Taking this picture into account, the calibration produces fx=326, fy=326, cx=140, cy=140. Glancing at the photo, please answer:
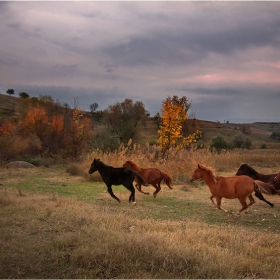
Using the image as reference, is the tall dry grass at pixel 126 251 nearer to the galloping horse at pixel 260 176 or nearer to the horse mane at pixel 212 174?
the horse mane at pixel 212 174

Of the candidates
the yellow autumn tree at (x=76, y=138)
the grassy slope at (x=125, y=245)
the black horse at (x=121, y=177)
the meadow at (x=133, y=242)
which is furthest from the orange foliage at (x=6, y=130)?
the grassy slope at (x=125, y=245)

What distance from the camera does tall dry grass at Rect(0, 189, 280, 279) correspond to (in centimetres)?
Result: 473

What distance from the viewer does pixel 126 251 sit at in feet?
16.9

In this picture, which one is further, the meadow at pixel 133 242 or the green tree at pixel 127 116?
the green tree at pixel 127 116

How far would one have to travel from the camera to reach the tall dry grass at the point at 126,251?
15.5 feet

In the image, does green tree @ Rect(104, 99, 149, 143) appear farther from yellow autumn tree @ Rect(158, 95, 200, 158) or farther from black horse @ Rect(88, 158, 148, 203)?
black horse @ Rect(88, 158, 148, 203)

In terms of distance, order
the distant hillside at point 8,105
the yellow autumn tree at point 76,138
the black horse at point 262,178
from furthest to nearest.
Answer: the distant hillside at point 8,105
the yellow autumn tree at point 76,138
the black horse at point 262,178

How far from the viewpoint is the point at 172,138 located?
21453mm

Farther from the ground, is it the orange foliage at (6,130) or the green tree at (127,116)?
the green tree at (127,116)

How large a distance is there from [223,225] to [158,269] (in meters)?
4.05

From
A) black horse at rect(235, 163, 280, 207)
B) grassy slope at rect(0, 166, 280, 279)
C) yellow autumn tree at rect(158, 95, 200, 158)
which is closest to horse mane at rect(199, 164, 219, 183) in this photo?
grassy slope at rect(0, 166, 280, 279)

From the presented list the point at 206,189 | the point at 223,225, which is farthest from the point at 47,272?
the point at 206,189

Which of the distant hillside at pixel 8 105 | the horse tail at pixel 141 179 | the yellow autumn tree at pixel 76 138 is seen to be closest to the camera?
the horse tail at pixel 141 179

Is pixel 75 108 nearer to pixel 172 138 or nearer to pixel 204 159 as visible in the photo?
pixel 172 138
